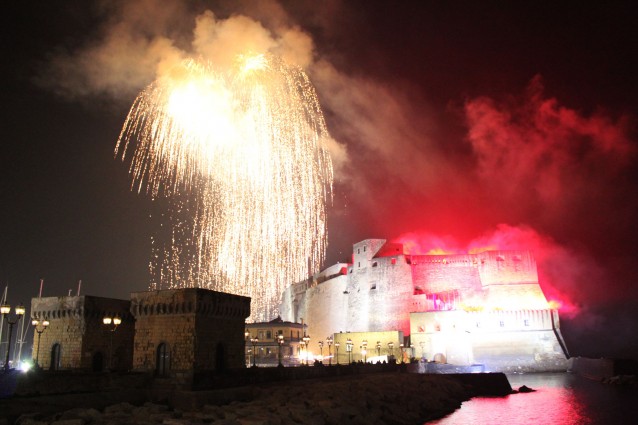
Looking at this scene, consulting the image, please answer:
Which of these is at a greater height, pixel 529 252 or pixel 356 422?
pixel 529 252

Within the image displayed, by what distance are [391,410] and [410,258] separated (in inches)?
1494

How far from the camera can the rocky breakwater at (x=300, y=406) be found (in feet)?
59.2

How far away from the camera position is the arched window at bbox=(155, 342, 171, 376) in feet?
78.3

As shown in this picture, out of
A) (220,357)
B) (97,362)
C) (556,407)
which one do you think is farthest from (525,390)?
(97,362)

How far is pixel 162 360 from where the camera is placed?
79.2 ft

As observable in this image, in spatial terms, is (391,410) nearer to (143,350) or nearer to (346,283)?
(143,350)

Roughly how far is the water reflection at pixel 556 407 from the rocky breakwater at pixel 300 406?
2007 mm

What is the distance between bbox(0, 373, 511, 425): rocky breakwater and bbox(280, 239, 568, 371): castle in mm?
17858

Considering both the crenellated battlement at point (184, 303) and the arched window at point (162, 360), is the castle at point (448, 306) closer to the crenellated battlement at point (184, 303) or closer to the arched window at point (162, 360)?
the crenellated battlement at point (184, 303)

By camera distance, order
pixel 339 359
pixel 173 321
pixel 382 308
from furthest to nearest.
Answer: pixel 382 308 → pixel 339 359 → pixel 173 321

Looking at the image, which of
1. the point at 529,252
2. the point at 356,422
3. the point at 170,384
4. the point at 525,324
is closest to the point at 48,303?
the point at 170,384

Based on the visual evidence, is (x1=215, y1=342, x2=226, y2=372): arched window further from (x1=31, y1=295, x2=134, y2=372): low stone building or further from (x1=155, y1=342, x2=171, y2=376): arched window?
(x1=31, y1=295, x2=134, y2=372): low stone building

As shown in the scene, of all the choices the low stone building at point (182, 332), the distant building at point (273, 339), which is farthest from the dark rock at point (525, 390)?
the distant building at point (273, 339)

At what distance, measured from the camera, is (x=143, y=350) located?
24672mm
